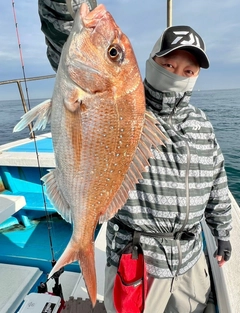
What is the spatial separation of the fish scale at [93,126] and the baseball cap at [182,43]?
55 cm

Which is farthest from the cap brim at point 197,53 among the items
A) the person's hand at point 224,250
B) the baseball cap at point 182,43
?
the person's hand at point 224,250

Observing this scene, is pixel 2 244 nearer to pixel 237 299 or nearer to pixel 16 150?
pixel 16 150

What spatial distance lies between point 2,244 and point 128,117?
3464mm

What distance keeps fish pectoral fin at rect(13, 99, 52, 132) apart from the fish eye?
0.33 meters

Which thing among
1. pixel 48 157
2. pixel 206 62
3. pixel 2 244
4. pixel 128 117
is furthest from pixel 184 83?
pixel 2 244

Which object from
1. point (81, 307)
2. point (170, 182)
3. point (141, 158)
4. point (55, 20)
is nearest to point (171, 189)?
point (170, 182)

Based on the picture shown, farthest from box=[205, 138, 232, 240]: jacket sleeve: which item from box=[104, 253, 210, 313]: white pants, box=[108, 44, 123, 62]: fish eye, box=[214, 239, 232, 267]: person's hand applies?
box=[108, 44, 123, 62]: fish eye

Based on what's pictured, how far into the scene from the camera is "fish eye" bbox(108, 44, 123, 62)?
3.64ft

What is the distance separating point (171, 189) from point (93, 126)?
731 mm

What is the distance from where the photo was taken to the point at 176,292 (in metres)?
1.88

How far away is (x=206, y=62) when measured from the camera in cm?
167

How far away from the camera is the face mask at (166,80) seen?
162 centimetres

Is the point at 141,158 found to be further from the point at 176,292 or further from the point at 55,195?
the point at 176,292

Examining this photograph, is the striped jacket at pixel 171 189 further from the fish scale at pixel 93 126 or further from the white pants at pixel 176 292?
the fish scale at pixel 93 126
